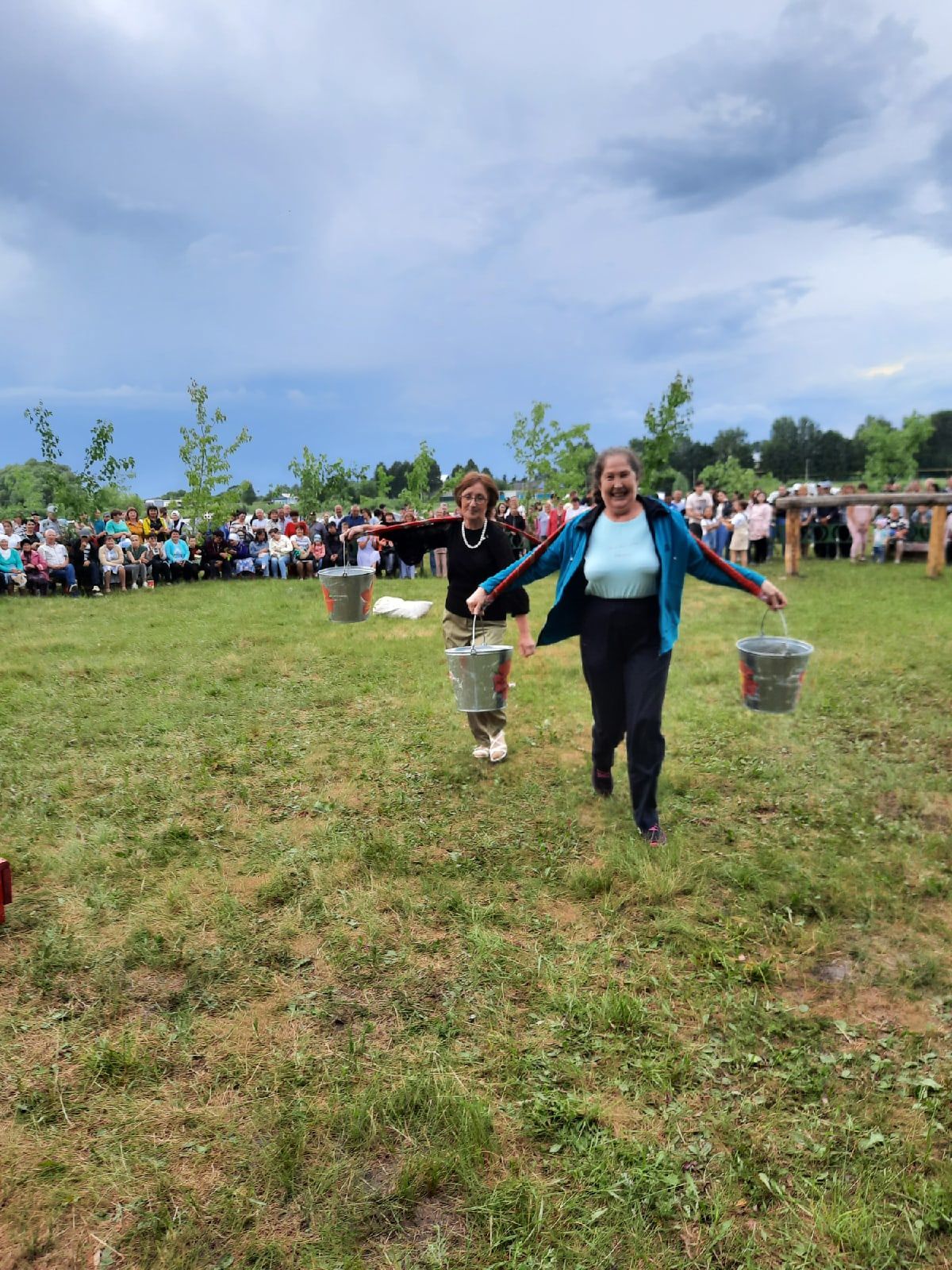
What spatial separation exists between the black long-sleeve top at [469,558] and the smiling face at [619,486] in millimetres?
1272

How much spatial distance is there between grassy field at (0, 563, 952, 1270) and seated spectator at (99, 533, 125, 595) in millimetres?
12199

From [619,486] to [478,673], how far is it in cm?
134

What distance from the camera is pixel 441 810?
17.4ft

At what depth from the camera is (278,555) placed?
795 inches

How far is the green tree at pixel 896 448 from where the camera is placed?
65.0m

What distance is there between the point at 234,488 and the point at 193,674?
18983 millimetres

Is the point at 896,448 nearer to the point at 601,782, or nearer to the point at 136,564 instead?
the point at 136,564

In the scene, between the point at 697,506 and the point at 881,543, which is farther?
the point at 697,506

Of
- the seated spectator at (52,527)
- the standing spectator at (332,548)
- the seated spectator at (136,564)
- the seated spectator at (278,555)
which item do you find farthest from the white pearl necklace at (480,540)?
the seated spectator at (278,555)

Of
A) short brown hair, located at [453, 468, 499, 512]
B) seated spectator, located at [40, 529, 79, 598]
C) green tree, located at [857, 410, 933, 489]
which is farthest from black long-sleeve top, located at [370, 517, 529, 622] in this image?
green tree, located at [857, 410, 933, 489]

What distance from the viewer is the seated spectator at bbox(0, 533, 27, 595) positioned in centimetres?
1704

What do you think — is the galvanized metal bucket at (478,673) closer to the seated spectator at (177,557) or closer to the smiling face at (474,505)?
the smiling face at (474,505)

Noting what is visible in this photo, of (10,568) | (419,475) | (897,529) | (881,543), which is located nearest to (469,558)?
(10,568)

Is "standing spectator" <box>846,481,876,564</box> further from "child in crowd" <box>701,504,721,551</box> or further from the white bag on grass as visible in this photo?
the white bag on grass
